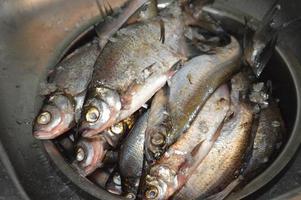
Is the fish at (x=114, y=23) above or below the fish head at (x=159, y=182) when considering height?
above

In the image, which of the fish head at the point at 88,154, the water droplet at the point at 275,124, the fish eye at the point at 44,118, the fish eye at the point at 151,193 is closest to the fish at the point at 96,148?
the fish head at the point at 88,154

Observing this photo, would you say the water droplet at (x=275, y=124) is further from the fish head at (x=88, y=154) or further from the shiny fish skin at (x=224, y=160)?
the fish head at (x=88, y=154)

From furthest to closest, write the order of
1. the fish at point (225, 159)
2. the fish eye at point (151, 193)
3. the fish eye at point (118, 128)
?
the fish eye at point (118, 128)
the fish at point (225, 159)
the fish eye at point (151, 193)

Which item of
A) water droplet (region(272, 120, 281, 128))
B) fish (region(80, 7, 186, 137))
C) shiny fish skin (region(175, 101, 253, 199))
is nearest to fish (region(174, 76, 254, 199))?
shiny fish skin (region(175, 101, 253, 199))

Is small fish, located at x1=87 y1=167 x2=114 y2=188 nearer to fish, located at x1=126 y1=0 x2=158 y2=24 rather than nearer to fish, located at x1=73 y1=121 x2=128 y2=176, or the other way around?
fish, located at x1=73 y1=121 x2=128 y2=176

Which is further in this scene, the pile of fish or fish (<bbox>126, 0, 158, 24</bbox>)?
fish (<bbox>126, 0, 158, 24</bbox>)

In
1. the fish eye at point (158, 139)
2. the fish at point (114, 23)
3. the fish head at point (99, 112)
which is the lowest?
the fish eye at point (158, 139)

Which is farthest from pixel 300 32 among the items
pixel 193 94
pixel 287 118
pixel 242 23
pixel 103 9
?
pixel 103 9

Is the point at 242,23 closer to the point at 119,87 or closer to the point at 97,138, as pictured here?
the point at 119,87
